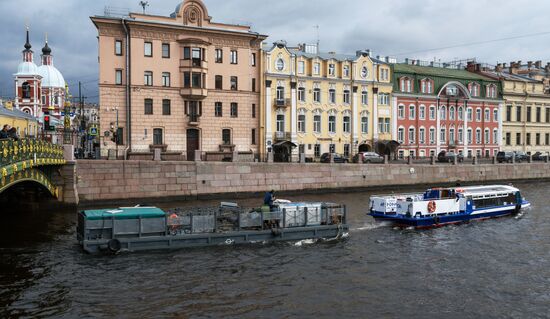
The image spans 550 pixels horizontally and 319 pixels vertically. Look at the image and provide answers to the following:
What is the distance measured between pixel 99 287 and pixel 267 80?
121 feet

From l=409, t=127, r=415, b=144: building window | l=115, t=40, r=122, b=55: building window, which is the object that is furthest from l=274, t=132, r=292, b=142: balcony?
l=115, t=40, r=122, b=55: building window

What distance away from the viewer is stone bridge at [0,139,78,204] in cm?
2089

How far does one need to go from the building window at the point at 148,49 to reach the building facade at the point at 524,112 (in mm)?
43207

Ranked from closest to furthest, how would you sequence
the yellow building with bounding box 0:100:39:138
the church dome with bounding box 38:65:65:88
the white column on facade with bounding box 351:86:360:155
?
1. the yellow building with bounding box 0:100:39:138
2. the white column on facade with bounding box 351:86:360:155
3. the church dome with bounding box 38:65:65:88

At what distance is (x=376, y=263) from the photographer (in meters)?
20.9

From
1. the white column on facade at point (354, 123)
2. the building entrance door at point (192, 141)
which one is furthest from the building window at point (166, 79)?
the white column on facade at point (354, 123)

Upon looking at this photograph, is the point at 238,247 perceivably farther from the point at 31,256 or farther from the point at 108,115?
the point at 108,115

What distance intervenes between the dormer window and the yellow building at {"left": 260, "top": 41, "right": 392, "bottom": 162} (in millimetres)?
1936

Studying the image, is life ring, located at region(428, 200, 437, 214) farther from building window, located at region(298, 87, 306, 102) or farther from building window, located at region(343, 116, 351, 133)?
building window, located at region(343, 116, 351, 133)

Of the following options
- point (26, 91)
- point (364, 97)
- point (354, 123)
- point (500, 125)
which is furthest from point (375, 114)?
point (26, 91)

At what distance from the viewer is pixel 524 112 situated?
227 ft

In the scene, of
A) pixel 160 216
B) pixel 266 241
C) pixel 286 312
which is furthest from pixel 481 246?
pixel 160 216

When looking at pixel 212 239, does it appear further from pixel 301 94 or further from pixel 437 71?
pixel 437 71

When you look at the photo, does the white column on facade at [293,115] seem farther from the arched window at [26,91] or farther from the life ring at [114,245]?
the arched window at [26,91]
